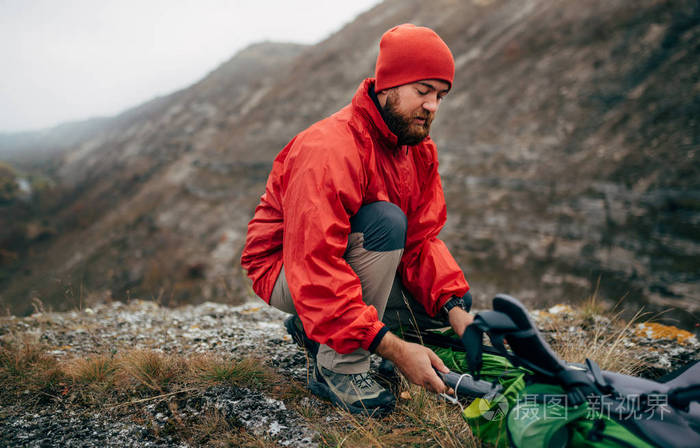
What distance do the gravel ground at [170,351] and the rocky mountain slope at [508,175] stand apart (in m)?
0.37

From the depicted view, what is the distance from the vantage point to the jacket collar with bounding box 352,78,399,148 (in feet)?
7.58

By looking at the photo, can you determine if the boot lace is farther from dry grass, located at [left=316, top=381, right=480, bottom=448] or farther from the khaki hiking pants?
dry grass, located at [left=316, top=381, right=480, bottom=448]

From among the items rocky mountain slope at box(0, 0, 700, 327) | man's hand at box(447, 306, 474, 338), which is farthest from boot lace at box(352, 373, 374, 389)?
rocky mountain slope at box(0, 0, 700, 327)

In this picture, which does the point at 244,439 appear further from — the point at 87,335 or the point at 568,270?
the point at 568,270

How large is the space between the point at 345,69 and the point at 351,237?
27686 mm

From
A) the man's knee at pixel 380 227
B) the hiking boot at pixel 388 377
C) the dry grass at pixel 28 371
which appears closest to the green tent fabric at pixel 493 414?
the hiking boot at pixel 388 377

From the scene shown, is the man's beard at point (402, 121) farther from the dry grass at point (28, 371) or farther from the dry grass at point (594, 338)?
the dry grass at point (28, 371)

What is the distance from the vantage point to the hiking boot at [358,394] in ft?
7.01

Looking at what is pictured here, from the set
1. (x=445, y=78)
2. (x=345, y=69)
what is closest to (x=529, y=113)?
(x=445, y=78)

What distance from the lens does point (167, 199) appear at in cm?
2541

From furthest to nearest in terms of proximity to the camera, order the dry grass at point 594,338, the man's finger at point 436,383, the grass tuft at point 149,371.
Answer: the dry grass at point 594,338 → the grass tuft at point 149,371 → the man's finger at point 436,383

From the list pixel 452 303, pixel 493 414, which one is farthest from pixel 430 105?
pixel 493 414

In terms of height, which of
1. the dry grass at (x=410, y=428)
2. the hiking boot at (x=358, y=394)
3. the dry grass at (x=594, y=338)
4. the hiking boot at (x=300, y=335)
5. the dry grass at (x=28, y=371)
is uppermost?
the dry grass at (x=28, y=371)

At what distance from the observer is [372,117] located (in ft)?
7.59
